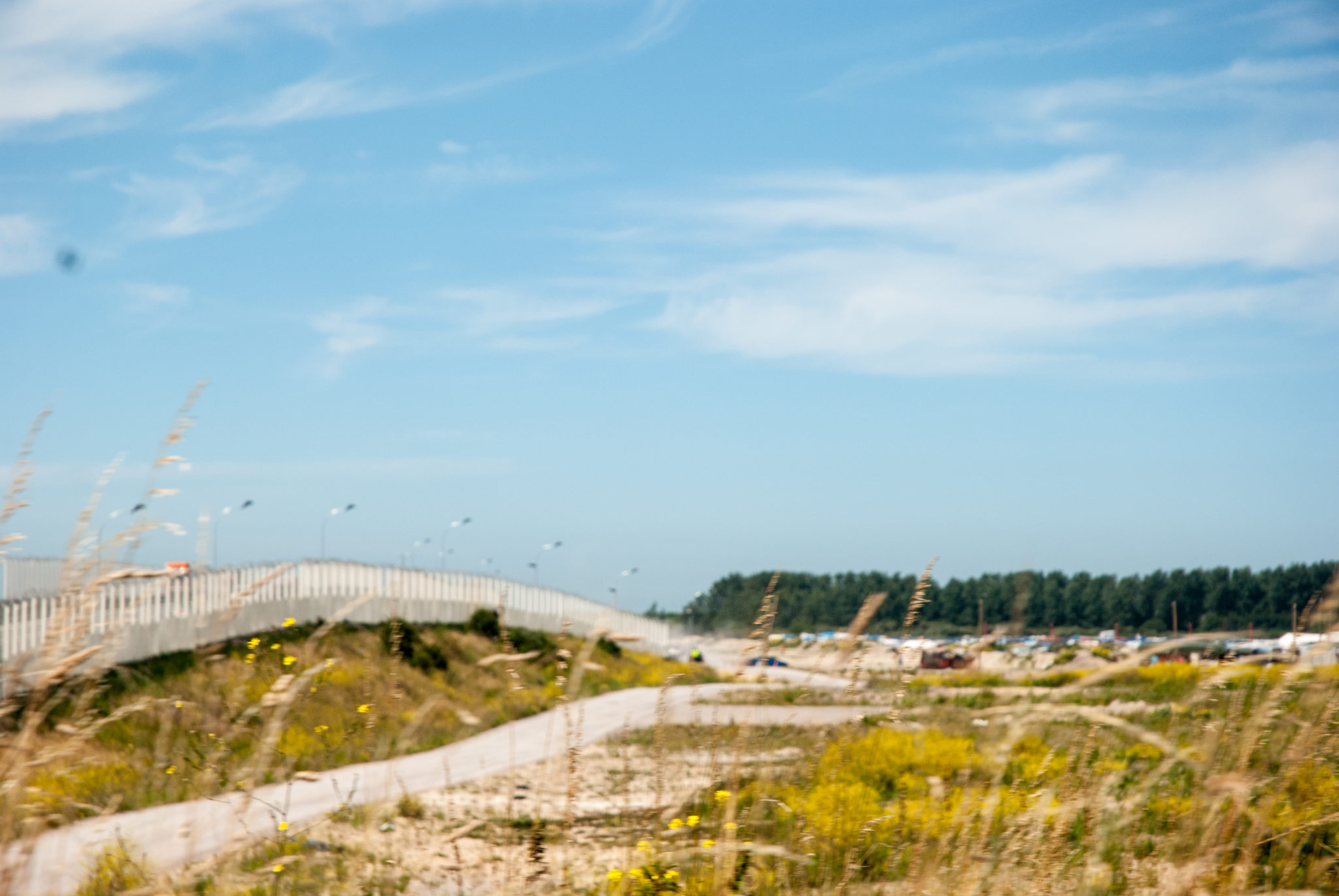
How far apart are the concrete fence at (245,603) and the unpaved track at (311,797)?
560 mm

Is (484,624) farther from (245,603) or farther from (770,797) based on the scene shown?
(245,603)

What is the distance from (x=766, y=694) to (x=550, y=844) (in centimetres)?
373

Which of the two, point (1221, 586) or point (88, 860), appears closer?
point (88, 860)

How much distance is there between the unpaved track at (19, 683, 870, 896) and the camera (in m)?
3.17

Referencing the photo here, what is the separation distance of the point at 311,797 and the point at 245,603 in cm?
648

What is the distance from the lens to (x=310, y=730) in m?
13.1

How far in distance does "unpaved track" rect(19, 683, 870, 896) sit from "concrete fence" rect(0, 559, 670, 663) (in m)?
0.56

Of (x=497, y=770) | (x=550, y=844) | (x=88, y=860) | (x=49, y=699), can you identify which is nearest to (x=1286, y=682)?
(x=49, y=699)

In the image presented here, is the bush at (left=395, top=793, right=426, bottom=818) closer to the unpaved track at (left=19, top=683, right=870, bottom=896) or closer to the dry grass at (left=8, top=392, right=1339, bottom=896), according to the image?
the dry grass at (left=8, top=392, right=1339, bottom=896)

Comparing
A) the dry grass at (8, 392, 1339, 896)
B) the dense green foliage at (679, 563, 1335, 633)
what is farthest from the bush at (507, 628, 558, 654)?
the dry grass at (8, 392, 1339, 896)

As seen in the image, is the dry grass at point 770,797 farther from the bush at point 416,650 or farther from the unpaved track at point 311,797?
the bush at point 416,650

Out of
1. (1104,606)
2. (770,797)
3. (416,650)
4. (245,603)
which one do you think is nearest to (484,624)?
(416,650)

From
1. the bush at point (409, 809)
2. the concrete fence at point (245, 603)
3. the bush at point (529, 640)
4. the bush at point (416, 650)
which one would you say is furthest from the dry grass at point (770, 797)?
the bush at point (529, 640)

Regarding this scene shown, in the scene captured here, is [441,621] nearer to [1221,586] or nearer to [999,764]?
[1221,586]
